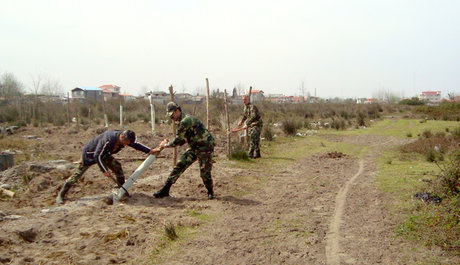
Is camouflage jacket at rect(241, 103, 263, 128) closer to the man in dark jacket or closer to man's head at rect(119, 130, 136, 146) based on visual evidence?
the man in dark jacket

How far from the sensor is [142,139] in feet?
47.6

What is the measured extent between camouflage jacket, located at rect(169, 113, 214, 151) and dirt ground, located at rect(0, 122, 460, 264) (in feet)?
3.38

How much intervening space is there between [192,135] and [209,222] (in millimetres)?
1585

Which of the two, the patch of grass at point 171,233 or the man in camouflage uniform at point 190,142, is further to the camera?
the man in camouflage uniform at point 190,142

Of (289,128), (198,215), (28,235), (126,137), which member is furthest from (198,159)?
(289,128)

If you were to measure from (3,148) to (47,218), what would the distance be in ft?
31.9

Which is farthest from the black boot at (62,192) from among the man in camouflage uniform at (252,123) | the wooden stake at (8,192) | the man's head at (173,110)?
the man in camouflage uniform at (252,123)

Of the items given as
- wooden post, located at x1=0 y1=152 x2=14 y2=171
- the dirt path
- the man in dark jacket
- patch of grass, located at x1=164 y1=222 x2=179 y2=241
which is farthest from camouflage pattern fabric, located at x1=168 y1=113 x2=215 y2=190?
wooden post, located at x1=0 y1=152 x2=14 y2=171

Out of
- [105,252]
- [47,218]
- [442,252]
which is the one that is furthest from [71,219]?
[442,252]

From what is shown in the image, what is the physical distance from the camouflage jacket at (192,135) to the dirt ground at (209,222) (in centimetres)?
103

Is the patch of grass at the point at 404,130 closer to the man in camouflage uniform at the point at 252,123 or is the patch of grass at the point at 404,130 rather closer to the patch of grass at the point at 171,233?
the man in camouflage uniform at the point at 252,123

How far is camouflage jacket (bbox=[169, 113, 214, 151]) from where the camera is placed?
6254 millimetres

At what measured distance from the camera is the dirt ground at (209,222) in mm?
4340

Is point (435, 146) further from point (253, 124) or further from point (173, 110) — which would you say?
point (173, 110)
